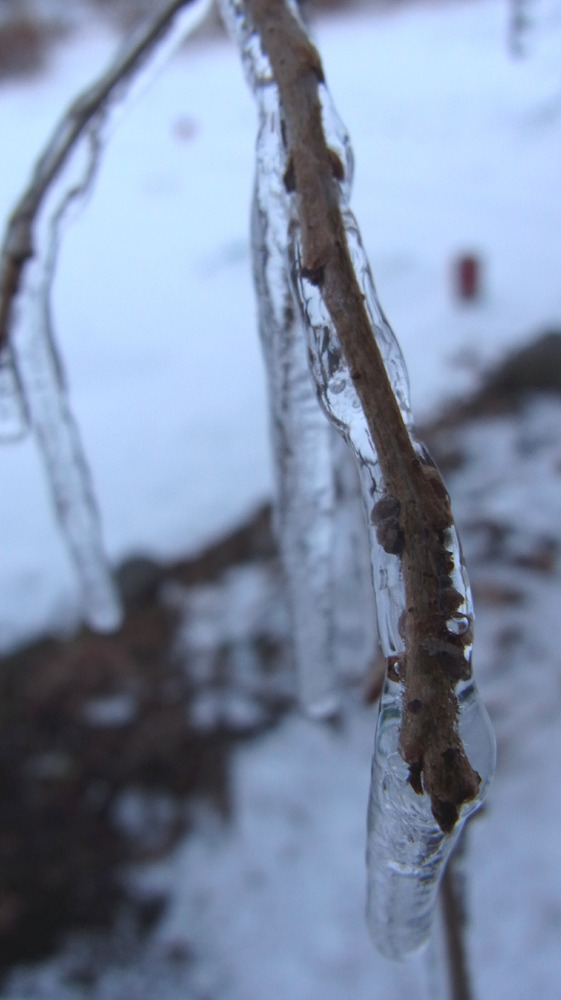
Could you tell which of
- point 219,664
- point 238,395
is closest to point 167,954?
point 219,664

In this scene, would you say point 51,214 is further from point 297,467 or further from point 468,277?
point 468,277

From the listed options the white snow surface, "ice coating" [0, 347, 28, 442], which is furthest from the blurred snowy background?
"ice coating" [0, 347, 28, 442]

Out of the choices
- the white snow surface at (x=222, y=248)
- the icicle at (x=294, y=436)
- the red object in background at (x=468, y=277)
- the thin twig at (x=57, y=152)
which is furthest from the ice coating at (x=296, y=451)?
the red object in background at (x=468, y=277)

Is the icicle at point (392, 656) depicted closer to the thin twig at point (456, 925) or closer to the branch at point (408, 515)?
the branch at point (408, 515)

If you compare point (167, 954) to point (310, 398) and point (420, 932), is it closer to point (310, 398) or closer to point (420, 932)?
point (420, 932)

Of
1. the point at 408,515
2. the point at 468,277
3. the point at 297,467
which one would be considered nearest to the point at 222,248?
the point at 468,277

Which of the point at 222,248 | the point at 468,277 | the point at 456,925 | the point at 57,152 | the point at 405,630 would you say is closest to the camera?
the point at 405,630

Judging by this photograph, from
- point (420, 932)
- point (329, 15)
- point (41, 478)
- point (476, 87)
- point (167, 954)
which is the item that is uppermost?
point (329, 15)
